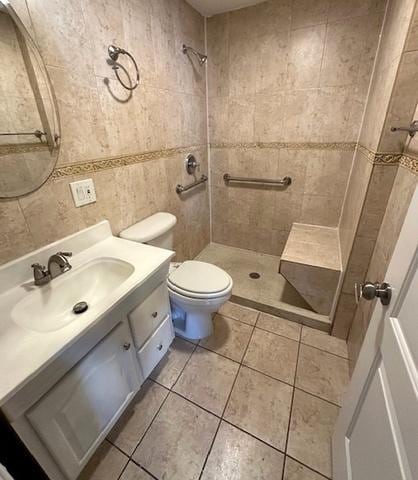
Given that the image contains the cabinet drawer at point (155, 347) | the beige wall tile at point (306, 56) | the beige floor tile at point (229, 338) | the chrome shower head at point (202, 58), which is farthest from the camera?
the chrome shower head at point (202, 58)

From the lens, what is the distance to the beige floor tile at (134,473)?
1012 millimetres

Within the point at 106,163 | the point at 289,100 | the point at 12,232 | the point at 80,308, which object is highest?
the point at 289,100

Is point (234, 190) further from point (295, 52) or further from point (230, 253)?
point (295, 52)

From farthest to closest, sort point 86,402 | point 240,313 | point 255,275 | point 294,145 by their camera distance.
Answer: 1. point 255,275
2. point 294,145
3. point 240,313
4. point 86,402

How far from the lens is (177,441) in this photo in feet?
3.68

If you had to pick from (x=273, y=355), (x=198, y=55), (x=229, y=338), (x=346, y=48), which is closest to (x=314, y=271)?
(x=273, y=355)

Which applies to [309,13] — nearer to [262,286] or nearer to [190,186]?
[190,186]

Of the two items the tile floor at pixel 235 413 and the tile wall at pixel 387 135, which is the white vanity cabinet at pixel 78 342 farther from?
the tile wall at pixel 387 135

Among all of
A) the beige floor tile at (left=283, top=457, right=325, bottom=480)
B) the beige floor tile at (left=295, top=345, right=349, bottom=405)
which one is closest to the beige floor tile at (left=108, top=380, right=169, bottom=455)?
the beige floor tile at (left=283, top=457, right=325, bottom=480)

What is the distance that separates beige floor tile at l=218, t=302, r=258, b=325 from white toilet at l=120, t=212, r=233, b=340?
0.26 metres

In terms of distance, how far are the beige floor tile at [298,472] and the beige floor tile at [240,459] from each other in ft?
0.10

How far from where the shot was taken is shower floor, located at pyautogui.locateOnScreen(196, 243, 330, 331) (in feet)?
5.81

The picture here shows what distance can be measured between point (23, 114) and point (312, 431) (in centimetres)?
195

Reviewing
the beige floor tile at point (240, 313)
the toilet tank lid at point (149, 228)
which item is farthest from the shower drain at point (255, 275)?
the toilet tank lid at point (149, 228)
